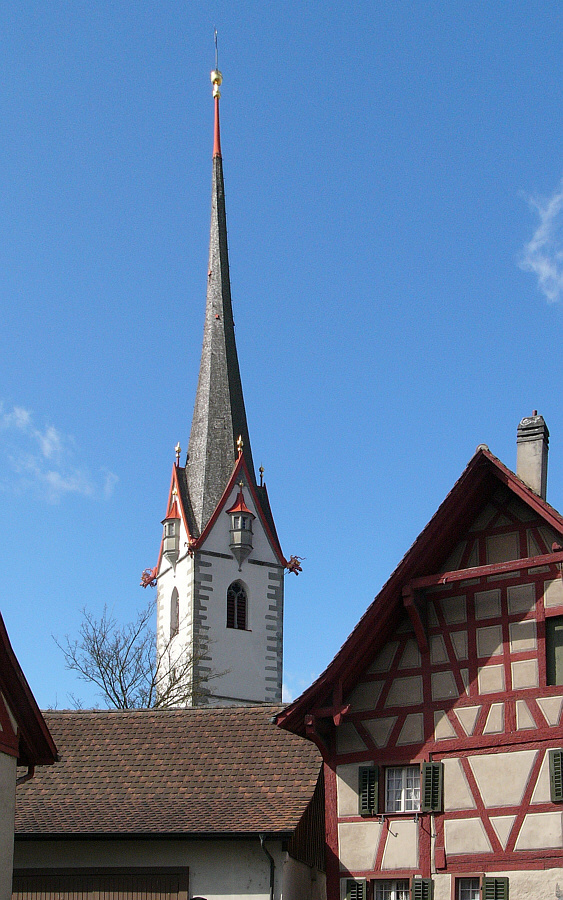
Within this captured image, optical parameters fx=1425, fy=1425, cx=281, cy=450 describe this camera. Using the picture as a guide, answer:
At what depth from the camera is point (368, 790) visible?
19359 mm

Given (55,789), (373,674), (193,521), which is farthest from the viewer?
(193,521)

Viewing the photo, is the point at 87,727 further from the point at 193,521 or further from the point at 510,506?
the point at 193,521

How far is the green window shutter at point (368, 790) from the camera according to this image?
758 inches

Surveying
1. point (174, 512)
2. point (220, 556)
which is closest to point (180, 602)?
point (220, 556)

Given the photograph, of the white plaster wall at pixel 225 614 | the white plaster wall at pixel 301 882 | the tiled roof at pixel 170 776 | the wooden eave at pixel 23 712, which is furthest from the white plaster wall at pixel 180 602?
the wooden eave at pixel 23 712

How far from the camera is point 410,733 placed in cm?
1938

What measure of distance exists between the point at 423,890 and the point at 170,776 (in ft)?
15.8

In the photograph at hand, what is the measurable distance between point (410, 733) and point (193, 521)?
41436 millimetres

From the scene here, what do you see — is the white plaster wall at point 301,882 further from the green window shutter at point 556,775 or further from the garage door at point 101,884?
the green window shutter at point 556,775

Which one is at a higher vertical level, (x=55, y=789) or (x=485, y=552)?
(x=485, y=552)

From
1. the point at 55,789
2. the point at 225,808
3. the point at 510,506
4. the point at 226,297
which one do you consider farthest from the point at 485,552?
the point at 226,297

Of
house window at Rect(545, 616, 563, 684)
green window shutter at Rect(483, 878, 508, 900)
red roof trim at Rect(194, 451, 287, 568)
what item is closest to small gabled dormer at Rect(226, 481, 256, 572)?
red roof trim at Rect(194, 451, 287, 568)

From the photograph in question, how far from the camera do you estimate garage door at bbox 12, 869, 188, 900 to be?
66.2 ft

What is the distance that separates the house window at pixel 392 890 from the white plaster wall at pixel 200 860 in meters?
1.51
